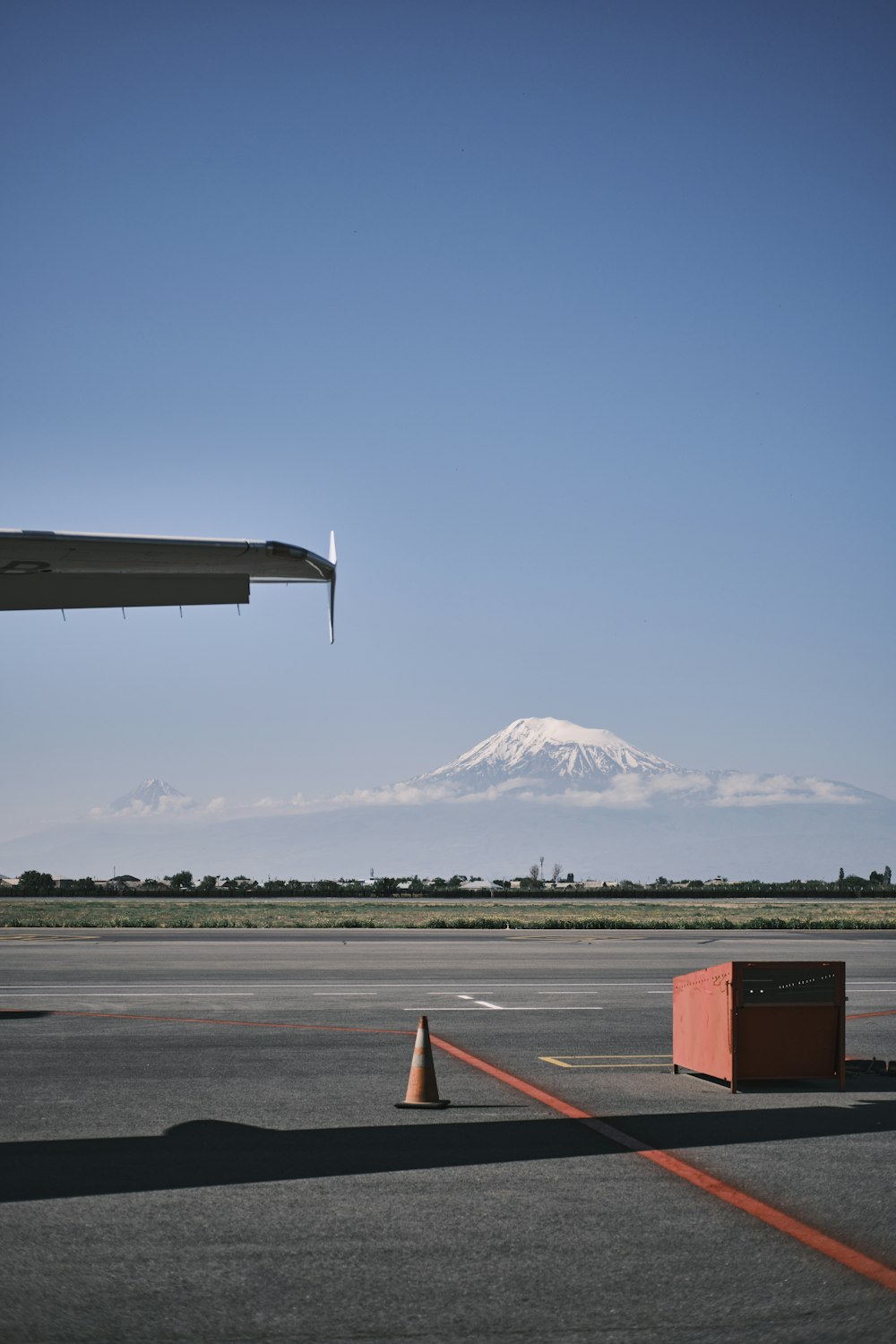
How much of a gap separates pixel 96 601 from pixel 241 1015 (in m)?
8.88

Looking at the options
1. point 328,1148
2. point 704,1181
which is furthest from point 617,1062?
point 704,1181

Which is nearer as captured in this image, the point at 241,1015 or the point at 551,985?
the point at 241,1015

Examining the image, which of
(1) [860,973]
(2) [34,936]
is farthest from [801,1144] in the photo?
(2) [34,936]

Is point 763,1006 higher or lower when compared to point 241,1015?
higher

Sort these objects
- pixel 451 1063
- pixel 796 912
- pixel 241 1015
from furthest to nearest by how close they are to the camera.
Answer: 1. pixel 796 912
2. pixel 241 1015
3. pixel 451 1063

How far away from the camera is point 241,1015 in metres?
18.6

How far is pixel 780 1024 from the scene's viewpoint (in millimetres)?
12664

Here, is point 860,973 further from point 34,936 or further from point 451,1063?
point 34,936

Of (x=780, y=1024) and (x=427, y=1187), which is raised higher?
(x=780, y=1024)

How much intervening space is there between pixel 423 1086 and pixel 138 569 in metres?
5.37

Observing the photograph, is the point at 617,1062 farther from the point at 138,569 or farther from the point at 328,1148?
the point at 138,569

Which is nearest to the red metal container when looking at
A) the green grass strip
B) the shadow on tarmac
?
the shadow on tarmac

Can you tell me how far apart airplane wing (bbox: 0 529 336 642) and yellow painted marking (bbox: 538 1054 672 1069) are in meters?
5.83

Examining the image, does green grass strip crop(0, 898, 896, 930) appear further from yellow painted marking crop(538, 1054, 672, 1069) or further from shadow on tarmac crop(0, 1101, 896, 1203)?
shadow on tarmac crop(0, 1101, 896, 1203)
